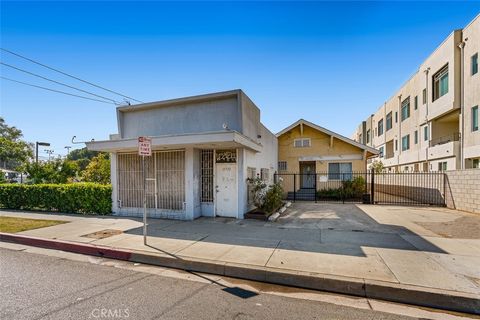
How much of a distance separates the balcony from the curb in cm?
1768

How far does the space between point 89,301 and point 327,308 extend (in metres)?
3.72

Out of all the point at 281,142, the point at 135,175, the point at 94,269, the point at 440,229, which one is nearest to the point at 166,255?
the point at 94,269

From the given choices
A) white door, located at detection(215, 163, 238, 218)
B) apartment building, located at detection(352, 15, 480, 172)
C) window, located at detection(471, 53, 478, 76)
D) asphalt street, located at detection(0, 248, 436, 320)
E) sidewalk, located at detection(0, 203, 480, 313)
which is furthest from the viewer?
apartment building, located at detection(352, 15, 480, 172)

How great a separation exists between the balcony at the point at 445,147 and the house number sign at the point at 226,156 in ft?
55.2

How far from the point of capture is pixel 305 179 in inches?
782

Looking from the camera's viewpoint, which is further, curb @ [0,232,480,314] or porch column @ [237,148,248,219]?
porch column @ [237,148,248,219]

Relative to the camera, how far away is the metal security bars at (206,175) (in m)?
10.3

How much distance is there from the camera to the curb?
367 centimetres

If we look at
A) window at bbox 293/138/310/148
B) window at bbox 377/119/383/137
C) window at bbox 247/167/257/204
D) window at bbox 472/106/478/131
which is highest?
window at bbox 377/119/383/137

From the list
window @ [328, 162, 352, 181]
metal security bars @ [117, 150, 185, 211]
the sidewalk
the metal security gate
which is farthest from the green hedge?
window @ [328, 162, 352, 181]

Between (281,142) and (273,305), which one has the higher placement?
(281,142)

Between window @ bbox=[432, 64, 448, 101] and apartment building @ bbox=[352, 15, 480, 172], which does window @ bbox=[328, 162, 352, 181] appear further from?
window @ bbox=[432, 64, 448, 101]

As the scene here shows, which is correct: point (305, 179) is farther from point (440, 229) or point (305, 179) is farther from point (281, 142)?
point (440, 229)

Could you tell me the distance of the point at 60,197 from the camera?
11969mm
